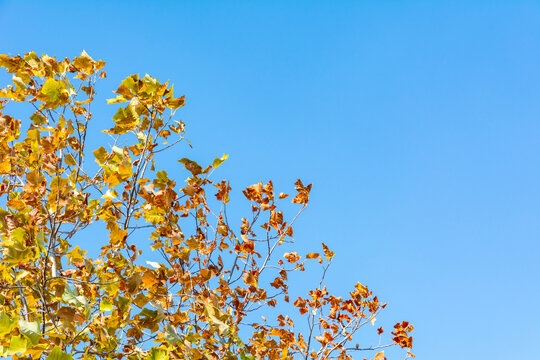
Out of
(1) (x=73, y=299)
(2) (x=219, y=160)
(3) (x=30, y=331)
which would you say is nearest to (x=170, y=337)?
(1) (x=73, y=299)

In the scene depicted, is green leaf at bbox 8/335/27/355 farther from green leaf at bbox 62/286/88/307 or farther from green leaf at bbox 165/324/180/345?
green leaf at bbox 165/324/180/345

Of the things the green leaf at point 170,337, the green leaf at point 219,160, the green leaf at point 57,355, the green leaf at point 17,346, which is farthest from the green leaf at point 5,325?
the green leaf at point 219,160

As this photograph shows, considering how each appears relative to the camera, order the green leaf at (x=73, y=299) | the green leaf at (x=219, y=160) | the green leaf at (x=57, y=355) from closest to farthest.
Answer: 1. the green leaf at (x=57, y=355)
2. the green leaf at (x=73, y=299)
3. the green leaf at (x=219, y=160)

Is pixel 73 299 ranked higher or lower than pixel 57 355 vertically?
higher

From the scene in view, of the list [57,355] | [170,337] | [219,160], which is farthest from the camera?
[219,160]

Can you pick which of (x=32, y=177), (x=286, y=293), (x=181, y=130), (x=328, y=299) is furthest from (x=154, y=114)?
(x=328, y=299)

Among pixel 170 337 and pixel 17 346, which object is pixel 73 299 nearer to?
pixel 17 346

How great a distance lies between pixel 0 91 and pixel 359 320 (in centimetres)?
347

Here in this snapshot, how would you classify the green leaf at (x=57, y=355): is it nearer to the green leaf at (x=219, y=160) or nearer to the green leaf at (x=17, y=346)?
the green leaf at (x=17, y=346)

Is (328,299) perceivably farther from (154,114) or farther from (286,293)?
(154,114)

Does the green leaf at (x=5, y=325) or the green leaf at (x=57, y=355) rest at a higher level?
the green leaf at (x=5, y=325)

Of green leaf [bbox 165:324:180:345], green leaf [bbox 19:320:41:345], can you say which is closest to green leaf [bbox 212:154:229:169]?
green leaf [bbox 165:324:180:345]

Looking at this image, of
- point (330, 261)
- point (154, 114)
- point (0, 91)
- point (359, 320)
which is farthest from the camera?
point (359, 320)

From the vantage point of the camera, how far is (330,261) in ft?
11.8
